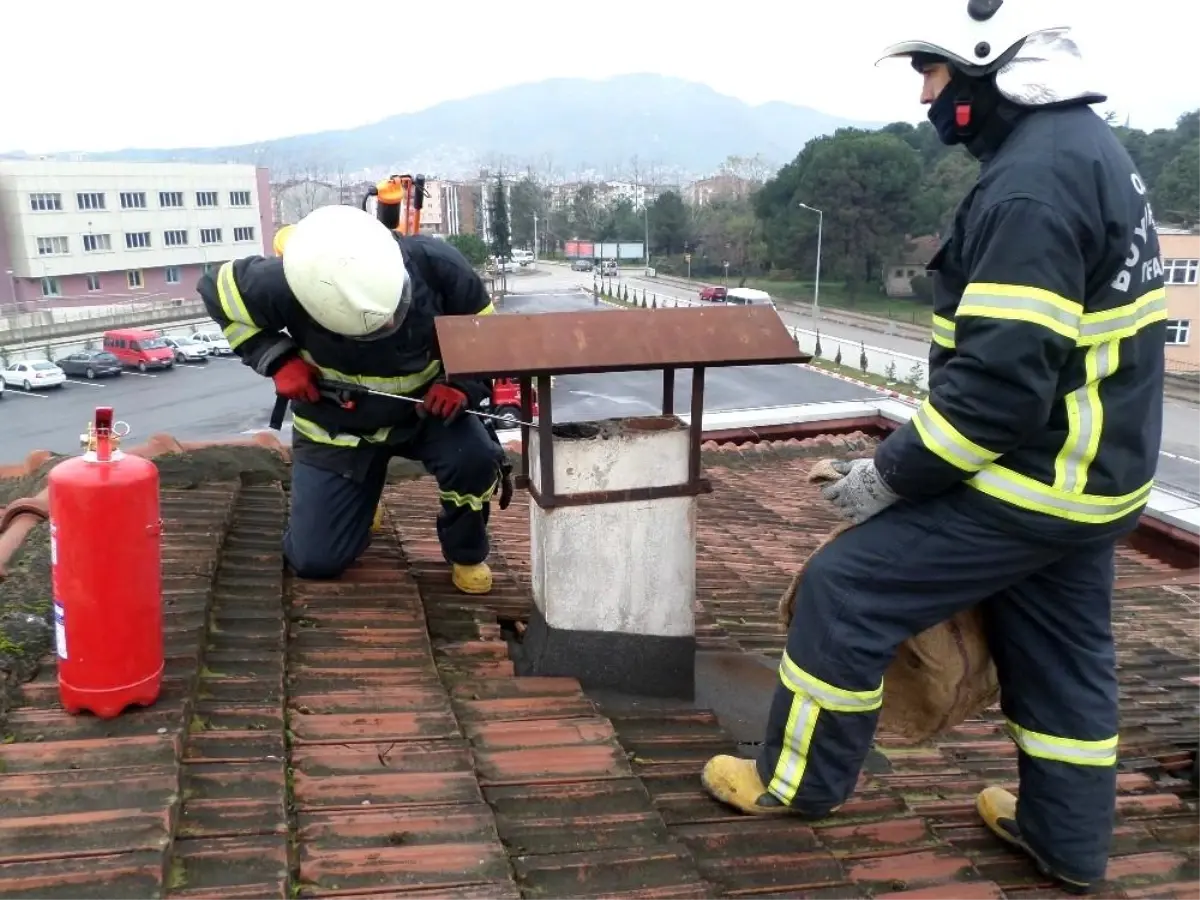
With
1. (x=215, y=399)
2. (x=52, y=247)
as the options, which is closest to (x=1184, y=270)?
(x=215, y=399)

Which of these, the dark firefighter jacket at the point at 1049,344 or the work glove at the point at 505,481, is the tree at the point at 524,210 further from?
the dark firefighter jacket at the point at 1049,344

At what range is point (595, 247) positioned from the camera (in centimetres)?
6306

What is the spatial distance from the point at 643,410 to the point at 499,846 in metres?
24.7

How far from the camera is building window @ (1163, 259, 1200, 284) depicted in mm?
34375

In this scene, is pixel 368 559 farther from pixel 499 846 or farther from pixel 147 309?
pixel 147 309

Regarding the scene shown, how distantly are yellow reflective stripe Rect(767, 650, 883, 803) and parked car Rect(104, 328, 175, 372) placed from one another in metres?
33.2

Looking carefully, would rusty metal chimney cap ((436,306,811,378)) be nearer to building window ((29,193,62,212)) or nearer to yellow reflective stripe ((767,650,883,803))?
yellow reflective stripe ((767,650,883,803))

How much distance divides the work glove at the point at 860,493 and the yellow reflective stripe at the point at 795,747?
1.42 feet

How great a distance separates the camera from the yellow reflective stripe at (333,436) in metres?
3.44

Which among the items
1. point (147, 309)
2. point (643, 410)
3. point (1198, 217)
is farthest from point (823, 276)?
point (147, 309)

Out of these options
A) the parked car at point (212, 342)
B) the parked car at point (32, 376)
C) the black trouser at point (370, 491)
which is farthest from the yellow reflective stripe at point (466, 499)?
the parked car at point (212, 342)

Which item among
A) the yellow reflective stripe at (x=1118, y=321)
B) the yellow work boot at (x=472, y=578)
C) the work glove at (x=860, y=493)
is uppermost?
the yellow reflective stripe at (x=1118, y=321)

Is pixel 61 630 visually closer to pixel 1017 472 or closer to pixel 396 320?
pixel 396 320

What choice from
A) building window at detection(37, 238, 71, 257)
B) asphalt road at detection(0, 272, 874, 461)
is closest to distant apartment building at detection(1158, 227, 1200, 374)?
asphalt road at detection(0, 272, 874, 461)
